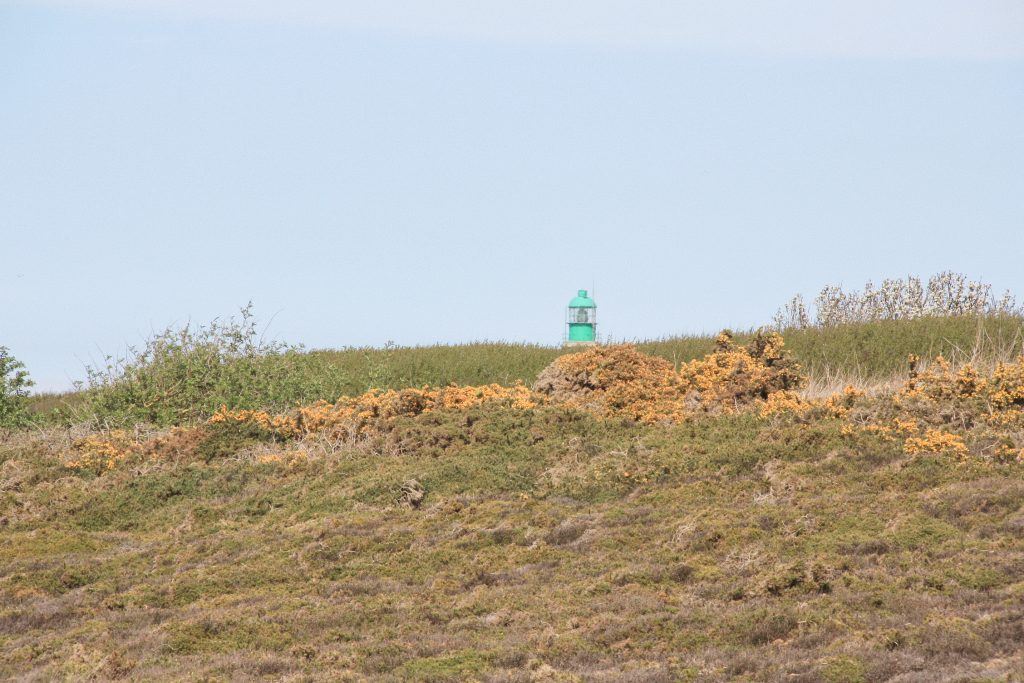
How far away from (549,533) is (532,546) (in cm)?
34

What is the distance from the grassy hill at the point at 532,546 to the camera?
21.6ft

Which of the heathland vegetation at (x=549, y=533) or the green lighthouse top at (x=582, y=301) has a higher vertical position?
the green lighthouse top at (x=582, y=301)

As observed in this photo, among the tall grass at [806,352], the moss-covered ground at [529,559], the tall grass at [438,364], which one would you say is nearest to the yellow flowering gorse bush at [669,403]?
the moss-covered ground at [529,559]

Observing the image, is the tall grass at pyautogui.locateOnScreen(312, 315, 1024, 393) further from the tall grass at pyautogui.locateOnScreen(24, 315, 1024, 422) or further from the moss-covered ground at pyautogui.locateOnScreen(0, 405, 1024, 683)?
the moss-covered ground at pyautogui.locateOnScreen(0, 405, 1024, 683)

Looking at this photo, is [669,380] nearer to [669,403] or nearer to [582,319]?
[669,403]

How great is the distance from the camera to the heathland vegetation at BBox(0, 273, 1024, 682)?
6.63 metres

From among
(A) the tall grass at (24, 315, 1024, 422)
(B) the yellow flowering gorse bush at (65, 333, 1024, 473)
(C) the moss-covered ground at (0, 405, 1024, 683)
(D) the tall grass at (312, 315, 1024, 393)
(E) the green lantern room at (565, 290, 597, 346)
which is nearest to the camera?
(C) the moss-covered ground at (0, 405, 1024, 683)

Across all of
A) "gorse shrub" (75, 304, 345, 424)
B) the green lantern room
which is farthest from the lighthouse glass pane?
"gorse shrub" (75, 304, 345, 424)

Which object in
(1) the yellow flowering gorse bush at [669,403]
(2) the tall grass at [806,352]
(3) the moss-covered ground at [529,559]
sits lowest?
(3) the moss-covered ground at [529,559]

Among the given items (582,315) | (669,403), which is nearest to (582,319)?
(582,315)

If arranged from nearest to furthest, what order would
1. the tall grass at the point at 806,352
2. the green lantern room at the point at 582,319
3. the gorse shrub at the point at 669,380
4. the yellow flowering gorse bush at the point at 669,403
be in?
the yellow flowering gorse bush at the point at 669,403 < the gorse shrub at the point at 669,380 < the tall grass at the point at 806,352 < the green lantern room at the point at 582,319

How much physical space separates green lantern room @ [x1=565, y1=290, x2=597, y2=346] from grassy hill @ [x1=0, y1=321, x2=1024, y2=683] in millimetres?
13967

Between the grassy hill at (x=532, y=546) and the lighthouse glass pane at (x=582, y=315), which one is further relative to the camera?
the lighthouse glass pane at (x=582, y=315)

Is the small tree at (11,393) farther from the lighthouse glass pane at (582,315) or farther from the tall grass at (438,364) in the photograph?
the lighthouse glass pane at (582,315)
